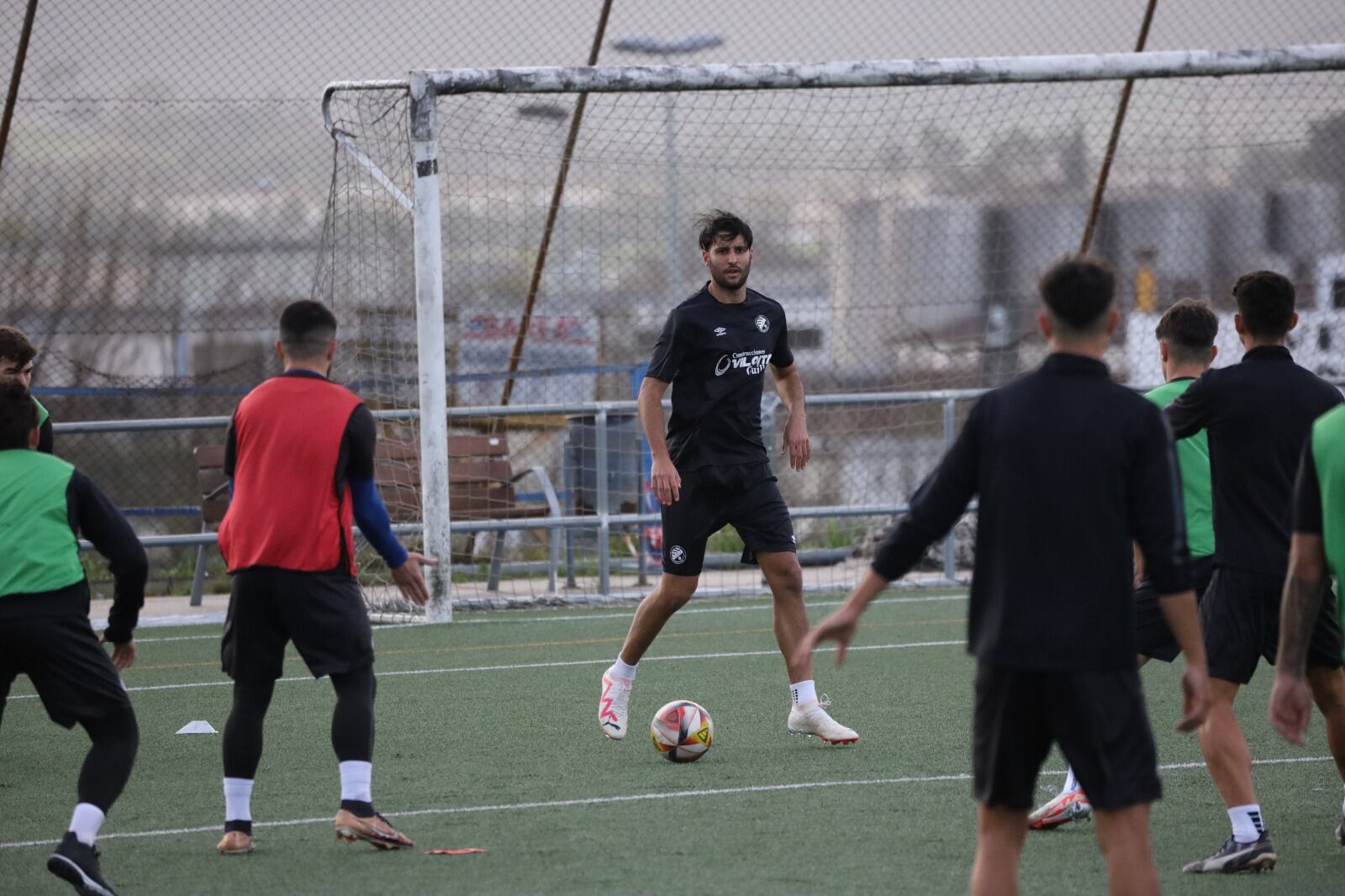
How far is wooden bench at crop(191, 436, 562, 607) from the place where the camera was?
40.2ft

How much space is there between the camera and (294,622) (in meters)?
5.18

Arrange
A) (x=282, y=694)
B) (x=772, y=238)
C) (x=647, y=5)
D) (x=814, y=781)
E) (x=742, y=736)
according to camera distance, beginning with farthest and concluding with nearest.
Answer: (x=772, y=238) → (x=647, y=5) → (x=282, y=694) → (x=742, y=736) → (x=814, y=781)

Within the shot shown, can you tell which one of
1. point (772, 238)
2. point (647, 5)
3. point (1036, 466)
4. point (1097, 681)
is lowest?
point (1097, 681)

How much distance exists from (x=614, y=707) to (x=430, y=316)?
452cm

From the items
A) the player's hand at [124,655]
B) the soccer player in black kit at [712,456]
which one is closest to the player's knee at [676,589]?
the soccer player in black kit at [712,456]

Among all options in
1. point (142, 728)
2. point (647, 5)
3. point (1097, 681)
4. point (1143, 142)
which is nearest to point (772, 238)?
point (647, 5)

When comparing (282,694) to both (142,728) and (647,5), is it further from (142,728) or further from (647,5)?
(647,5)

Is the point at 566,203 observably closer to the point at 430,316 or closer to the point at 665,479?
the point at 430,316

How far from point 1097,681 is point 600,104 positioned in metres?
10.8

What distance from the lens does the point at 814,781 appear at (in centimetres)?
629

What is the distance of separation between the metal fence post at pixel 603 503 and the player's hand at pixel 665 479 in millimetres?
5003

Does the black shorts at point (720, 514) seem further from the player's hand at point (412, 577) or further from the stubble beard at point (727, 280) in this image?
the player's hand at point (412, 577)

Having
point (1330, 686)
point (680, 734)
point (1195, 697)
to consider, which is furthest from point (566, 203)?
point (1195, 697)

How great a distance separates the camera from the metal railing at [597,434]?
11.8 meters
